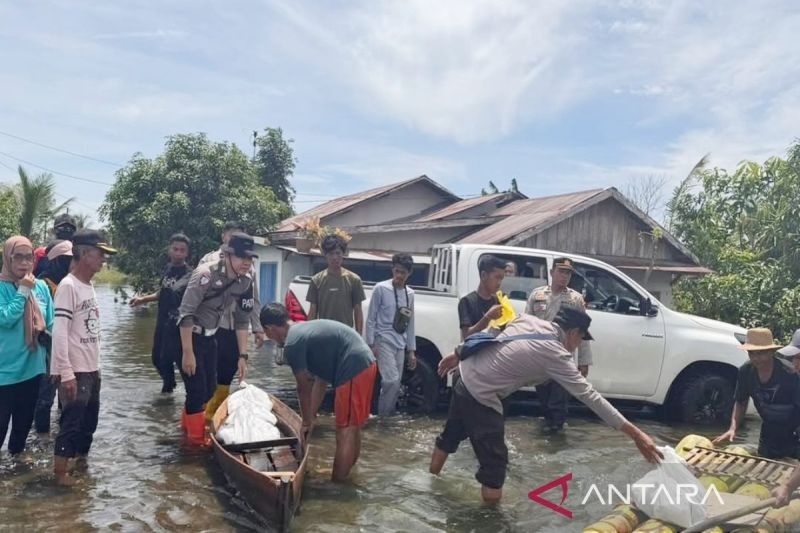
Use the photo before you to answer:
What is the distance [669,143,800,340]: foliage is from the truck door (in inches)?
240

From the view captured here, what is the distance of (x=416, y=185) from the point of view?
2197cm

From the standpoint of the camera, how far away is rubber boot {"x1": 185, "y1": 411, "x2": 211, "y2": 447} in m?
5.91

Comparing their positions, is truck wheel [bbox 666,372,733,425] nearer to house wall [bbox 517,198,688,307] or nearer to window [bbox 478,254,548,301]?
window [bbox 478,254,548,301]

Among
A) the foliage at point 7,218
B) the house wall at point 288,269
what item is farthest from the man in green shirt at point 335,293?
the foliage at point 7,218

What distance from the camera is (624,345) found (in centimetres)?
748

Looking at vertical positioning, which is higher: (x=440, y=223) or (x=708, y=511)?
(x=440, y=223)

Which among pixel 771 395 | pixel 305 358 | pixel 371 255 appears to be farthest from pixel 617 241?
pixel 305 358

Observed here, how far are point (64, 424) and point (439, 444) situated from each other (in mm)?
2779

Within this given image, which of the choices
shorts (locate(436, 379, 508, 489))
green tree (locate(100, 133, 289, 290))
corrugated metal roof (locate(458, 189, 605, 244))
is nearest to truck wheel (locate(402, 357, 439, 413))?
shorts (locate(436, 379, 508, 489))

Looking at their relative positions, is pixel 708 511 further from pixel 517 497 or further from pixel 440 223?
pixel 440 223

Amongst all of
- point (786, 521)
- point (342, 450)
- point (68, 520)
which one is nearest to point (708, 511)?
point (786, 521)

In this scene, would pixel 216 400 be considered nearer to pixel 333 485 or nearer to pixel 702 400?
pixel 333 485

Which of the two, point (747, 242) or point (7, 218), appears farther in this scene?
point (7, 218)

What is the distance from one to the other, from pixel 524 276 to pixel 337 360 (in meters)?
3.43
